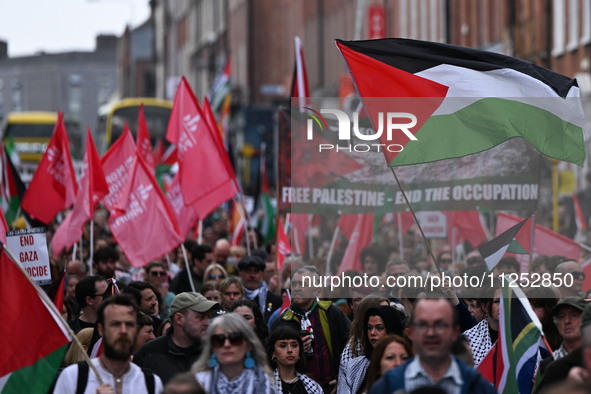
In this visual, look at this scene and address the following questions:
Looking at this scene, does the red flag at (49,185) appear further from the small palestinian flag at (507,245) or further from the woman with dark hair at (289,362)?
the woman with dark hair at (289,362)

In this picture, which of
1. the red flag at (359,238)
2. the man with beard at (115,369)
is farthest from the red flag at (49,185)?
the man with beard at (115,369)

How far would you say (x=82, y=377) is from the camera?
4.87 m

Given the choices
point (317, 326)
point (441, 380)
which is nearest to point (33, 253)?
point (317, 326)

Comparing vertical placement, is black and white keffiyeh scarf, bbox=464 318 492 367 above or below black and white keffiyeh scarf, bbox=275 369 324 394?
above

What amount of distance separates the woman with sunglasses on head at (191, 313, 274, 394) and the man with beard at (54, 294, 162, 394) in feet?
0.86

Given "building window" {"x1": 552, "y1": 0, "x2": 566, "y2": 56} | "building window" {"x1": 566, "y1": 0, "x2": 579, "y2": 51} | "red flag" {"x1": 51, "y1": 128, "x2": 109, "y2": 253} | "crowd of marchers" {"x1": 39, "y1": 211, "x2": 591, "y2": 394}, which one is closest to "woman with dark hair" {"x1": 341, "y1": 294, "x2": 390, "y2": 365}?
"crowd of marchers" {"x1": 39, "y1": 211, "x2": 591, "y2": 394}

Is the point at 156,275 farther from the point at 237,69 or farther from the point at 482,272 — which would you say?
the point at 237,69

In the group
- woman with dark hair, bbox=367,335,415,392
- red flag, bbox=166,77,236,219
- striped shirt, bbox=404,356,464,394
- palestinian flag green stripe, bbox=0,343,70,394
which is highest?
red flag, bbox=166,77,236,219

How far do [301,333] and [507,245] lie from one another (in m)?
1.94

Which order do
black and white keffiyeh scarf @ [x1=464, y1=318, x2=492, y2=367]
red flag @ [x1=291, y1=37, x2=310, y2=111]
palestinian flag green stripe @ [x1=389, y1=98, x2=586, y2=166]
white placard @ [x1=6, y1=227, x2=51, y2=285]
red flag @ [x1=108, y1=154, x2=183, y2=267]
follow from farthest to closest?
red flag @ [x1=291, y1=37, x2=310, y2=111] < red flag @ [x1=108, y1=154, x2=183, y2=267] < white placard @ [x1=6, y1=227, x2=51, y2=285] < palestinian flag green stripe @ [x1=389, y1=98, x2=586, y2=166] < black and white keffiyeh scarf @ [x1=464, y1=318, x2=492, y2=367]

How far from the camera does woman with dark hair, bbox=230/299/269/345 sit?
7.24 meters

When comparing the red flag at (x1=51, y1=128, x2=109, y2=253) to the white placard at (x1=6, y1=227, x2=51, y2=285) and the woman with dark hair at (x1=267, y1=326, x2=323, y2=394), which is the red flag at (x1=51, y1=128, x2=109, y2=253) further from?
the woman with dark hair at (x1=267, y1=326, x2=323, y2=394)

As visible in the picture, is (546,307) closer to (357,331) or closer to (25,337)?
(357,331)

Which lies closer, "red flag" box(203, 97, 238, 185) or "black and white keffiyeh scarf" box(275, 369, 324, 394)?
"black and white keffiyeh scarf" box(275, 369, 324, 394)
